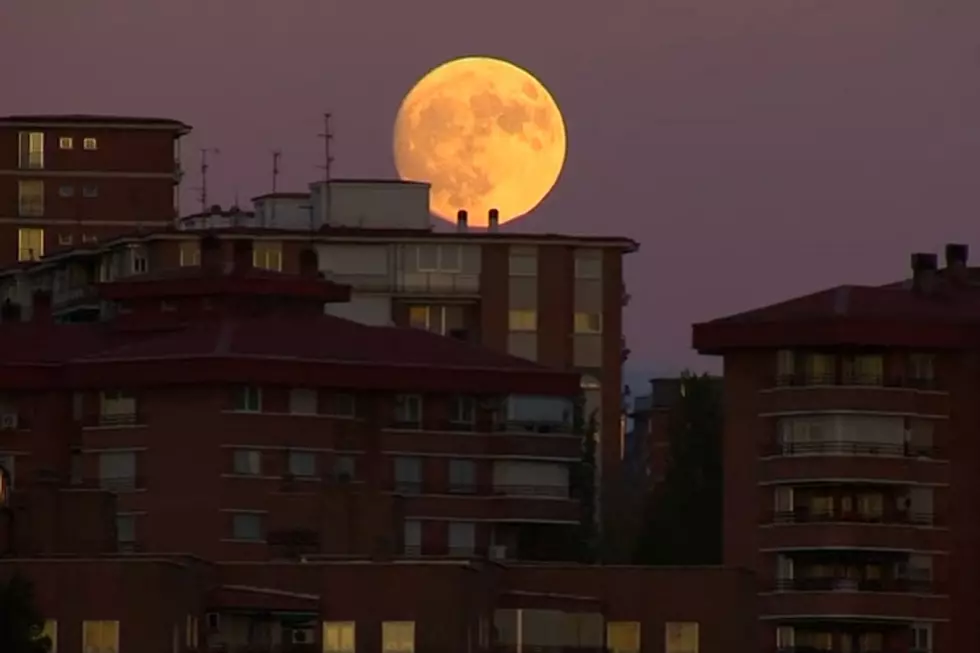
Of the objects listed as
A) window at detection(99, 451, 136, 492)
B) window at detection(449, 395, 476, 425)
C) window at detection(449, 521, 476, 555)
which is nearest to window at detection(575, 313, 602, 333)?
window at detection(449, 395, 476, 425)

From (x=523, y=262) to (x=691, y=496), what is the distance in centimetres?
1633

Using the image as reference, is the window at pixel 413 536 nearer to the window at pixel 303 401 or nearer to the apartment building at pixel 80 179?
the window at pixel 303 401

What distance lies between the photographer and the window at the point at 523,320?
155625mm

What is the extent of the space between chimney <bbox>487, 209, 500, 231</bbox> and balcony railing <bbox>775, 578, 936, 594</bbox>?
1518 inches

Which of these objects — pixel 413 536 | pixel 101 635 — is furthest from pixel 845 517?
pixel 101 635

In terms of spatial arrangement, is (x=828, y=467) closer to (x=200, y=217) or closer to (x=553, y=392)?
(x=553, y=392)

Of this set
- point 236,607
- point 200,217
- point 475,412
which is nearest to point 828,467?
point 475,412

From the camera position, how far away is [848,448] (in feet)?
403

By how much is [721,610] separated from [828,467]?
1632 cm

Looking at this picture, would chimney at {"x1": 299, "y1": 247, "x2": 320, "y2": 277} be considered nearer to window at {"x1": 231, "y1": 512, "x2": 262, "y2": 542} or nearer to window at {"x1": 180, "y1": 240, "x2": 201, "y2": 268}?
window at {"x1": 180, "y1": 240, "x2": 201, "y2": 268}

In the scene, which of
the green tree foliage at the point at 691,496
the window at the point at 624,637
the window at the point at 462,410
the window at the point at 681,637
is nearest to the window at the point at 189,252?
the green tree foliage at the point at 691,496

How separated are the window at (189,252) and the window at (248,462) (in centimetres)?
3240

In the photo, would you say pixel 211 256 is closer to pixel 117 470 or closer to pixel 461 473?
pixel 461 473

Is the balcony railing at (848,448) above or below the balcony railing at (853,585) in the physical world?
above
